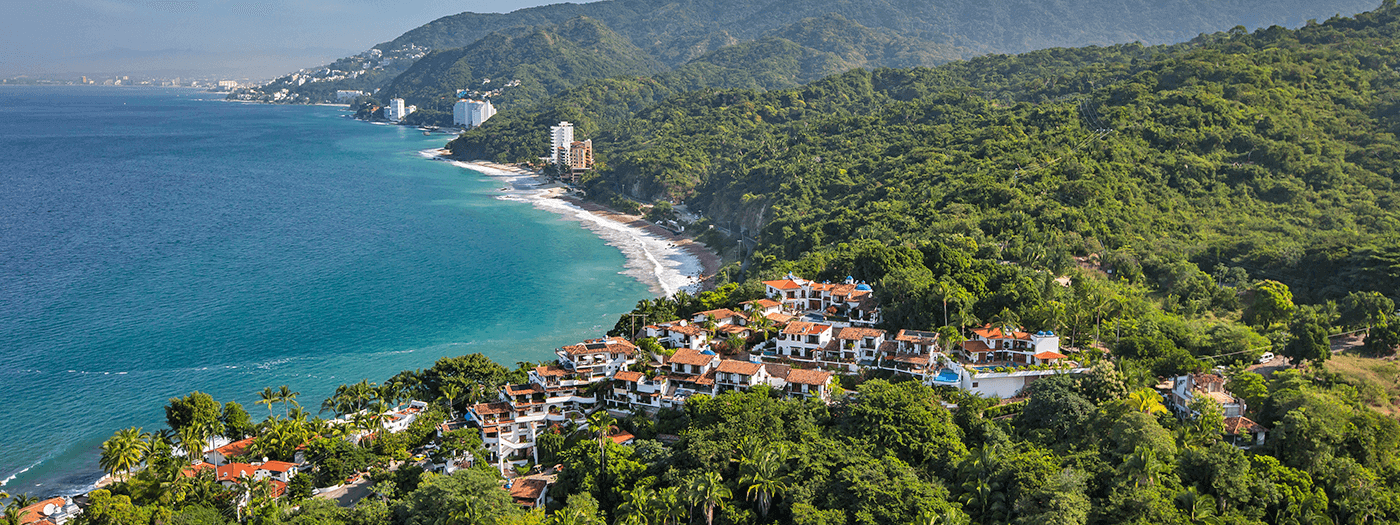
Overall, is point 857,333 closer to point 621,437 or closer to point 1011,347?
point 1011,347

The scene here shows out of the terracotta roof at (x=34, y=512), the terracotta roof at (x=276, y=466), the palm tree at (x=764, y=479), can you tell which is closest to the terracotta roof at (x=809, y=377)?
the palm tree at (x=764, y=479)

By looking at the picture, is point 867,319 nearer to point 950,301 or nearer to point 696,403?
point 950,301

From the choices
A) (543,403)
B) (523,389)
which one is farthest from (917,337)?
(523,389)

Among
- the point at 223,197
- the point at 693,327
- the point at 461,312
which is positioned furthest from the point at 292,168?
the point at 693,327

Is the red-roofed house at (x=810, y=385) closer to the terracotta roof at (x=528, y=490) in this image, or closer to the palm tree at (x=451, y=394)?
the terracotta roof at (x=528, y=490)

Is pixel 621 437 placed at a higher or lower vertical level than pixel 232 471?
higher

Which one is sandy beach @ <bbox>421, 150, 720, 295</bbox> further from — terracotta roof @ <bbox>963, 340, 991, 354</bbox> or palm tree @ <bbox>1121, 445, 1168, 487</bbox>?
palm tree @ <bbox>1121, 445, 1168, 487</bbox>
